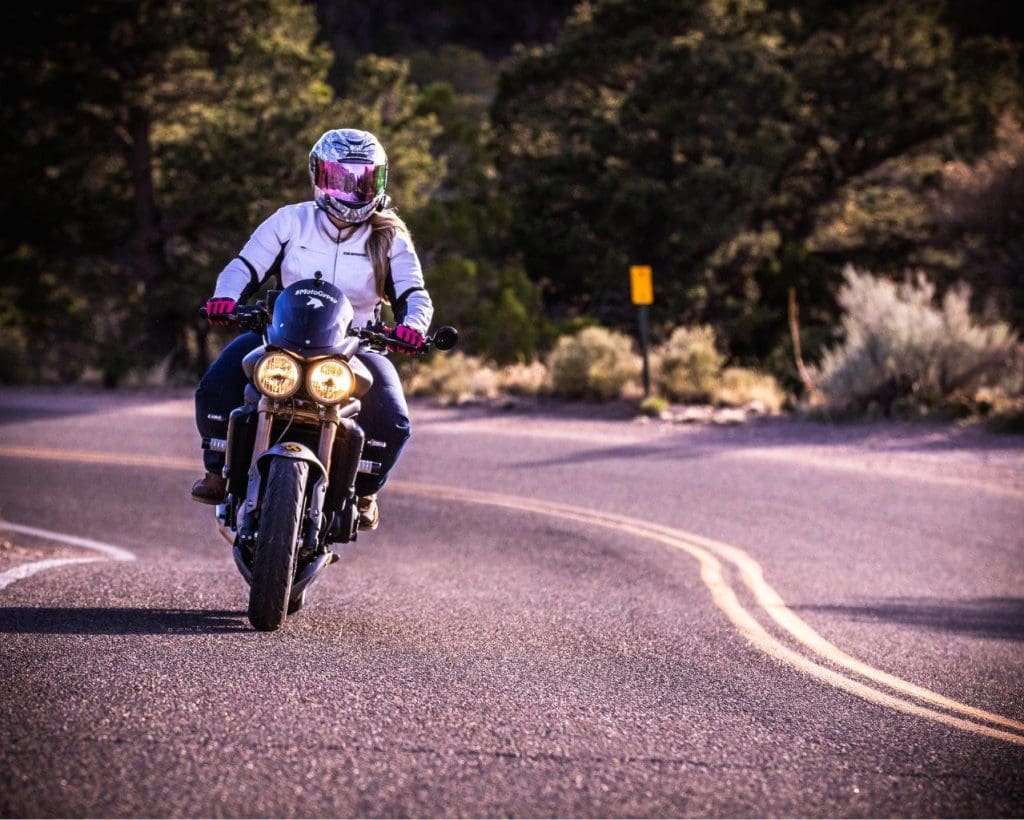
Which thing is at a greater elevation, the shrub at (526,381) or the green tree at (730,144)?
the green tree at (730,144)

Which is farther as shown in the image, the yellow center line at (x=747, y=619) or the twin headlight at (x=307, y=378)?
the twin headlight at (x=307, y=378)

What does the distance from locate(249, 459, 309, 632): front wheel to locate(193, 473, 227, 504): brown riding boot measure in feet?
2.22

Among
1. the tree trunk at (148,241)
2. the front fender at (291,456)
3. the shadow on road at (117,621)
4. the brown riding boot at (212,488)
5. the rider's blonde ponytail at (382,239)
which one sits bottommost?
the shadow on road at (117,621)

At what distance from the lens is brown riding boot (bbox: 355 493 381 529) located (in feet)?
19.9

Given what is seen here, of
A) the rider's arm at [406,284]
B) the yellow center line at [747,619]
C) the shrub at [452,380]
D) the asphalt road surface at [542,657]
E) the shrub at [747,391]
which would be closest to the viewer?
the asphalt road surface at [542,657]

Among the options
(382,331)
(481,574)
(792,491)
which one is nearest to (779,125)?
(792,491)

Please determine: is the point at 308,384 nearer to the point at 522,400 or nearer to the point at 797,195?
the point at 522,400

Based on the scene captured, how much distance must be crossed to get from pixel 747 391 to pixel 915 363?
9.11ft

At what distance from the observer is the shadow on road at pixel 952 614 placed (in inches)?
291

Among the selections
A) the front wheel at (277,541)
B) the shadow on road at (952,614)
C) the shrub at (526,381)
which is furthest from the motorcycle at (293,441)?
the shrub at (526,381)

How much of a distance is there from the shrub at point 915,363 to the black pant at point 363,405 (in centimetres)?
1307

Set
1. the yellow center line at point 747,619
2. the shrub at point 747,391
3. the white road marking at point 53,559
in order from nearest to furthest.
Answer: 1. the yellow center line at point 747,619
2. the white road marking at point 53,559
3. the shrub at point 747,391

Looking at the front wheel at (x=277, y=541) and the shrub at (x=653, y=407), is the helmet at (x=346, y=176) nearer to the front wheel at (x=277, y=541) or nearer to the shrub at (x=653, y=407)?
the front wheel at (x=277, y=541)

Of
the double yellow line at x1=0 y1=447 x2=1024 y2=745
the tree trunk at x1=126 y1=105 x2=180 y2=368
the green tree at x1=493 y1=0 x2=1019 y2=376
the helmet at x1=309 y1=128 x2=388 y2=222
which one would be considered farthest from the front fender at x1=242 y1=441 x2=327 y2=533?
the tree trunk at x1=126 y1=105 x2=180 y2=368
